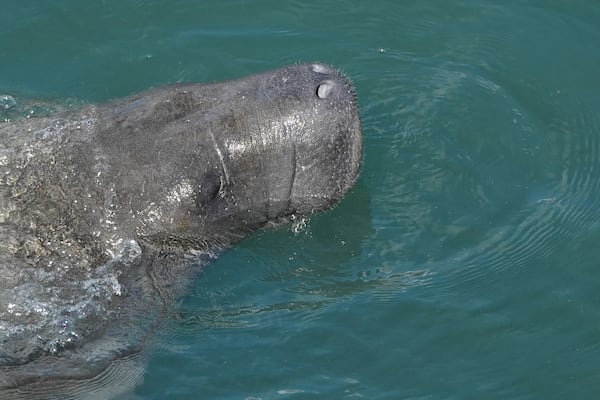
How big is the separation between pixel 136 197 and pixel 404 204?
2898 mm

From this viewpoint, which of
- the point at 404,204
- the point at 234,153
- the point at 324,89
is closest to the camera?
the point at 234,153

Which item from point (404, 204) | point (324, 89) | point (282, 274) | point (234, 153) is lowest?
point (282, 274)

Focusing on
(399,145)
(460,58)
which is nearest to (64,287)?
(399,145)

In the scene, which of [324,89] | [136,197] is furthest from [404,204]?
[136,197]

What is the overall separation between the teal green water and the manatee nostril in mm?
1324

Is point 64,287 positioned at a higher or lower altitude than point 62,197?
Result: lower

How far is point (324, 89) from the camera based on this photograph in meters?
7.94

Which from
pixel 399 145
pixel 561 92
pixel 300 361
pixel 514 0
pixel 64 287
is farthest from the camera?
pixel 514 0

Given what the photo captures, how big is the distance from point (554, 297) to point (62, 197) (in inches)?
161

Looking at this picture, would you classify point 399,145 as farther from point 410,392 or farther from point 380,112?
point 410,392

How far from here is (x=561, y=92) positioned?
10805 mm

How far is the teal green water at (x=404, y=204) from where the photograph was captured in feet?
26.1

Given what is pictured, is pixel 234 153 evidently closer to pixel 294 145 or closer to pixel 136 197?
pixel 294 145

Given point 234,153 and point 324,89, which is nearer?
point 234,153
